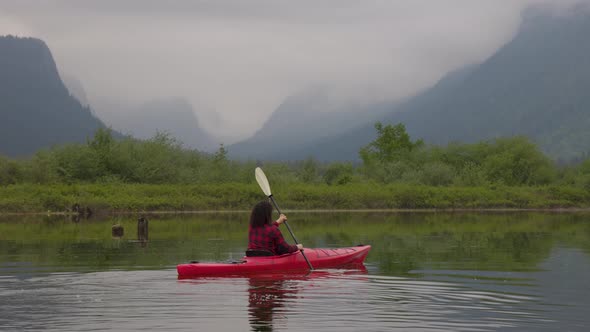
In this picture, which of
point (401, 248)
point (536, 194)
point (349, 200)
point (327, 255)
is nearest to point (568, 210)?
point (536, 194)

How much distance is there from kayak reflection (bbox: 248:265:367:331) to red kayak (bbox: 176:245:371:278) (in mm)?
226

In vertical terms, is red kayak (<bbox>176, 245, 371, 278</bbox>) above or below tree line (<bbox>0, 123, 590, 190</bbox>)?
below

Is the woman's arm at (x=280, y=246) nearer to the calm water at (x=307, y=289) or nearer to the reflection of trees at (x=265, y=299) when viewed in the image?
the calm water at (x=307, y=289)

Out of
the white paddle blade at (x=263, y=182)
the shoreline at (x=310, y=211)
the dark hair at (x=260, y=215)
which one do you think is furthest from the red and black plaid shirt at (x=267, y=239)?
the shoreline at (x=310, y=211)

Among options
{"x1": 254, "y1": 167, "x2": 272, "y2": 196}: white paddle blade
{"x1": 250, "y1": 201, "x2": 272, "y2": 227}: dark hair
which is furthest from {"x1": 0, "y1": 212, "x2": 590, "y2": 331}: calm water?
{"x1": 254, "y1": 167, "x2": 272, "y2": 196}: white paddle blade

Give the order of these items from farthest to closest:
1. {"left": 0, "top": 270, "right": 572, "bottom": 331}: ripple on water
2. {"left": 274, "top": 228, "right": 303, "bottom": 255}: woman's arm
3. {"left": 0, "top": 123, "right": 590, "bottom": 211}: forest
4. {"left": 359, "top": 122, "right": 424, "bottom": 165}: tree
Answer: {"left": 359, "top": 122, "right": 424, "bottom": 165}: tree → {"left": 0, "top": 123, "right": 590, "bottom": 211}: forest → {"left": 274, "top": 228, "right": 303, "bottom": 255}: woman's arm → {"left": 0, "top": 270, "right": 572, "bottom": 331}: ripple on water

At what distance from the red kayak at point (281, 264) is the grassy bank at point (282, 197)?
3618 centimetres

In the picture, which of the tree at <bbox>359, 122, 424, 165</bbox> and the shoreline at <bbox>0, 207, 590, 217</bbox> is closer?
the shoreline at <bbox>0, 207, 590, 217</bbox>

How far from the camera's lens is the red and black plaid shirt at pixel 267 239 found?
1898 centimetres

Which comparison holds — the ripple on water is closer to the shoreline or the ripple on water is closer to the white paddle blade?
the white paddle blade

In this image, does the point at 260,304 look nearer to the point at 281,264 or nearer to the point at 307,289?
the point at 307,289

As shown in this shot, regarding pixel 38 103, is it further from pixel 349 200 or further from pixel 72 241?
pixel 72 241

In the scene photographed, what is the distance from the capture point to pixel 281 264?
19375 mm

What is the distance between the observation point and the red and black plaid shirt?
19.0 m
